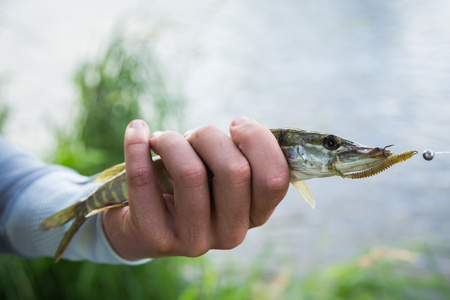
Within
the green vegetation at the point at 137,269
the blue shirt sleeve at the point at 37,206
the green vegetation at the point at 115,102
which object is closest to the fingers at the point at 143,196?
the blue shirt sleeve at the point at 37,206

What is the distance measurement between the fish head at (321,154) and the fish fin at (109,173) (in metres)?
0.60

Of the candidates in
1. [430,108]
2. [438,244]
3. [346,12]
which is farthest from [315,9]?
[438,244]

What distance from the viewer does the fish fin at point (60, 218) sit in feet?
5.24

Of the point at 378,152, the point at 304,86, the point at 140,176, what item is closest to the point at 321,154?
the point at 378,152

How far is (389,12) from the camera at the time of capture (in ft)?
20.7

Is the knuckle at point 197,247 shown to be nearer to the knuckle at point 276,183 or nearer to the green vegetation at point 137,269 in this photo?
the knuckle at point 276,183

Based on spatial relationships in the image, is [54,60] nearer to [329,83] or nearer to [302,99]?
[302,99]

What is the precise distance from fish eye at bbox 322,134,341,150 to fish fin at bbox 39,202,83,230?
87cm

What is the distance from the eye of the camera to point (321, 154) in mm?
1254

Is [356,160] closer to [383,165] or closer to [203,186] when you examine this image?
[383,165]

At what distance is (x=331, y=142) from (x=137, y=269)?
1.78 m

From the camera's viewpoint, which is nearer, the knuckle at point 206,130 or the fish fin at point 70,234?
the knuckle at point 206,130

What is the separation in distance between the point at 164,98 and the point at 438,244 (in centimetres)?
249

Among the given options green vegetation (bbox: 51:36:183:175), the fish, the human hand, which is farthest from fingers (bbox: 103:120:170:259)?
green vegetation (bbox: 51:36:183:175)
